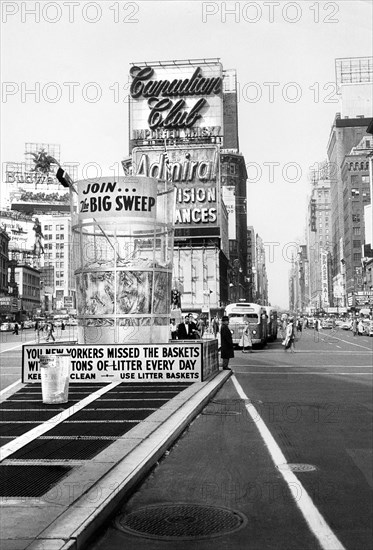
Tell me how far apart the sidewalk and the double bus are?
101 ft

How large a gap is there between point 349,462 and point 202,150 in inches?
3120

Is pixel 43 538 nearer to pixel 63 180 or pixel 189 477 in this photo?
pixel 189 477

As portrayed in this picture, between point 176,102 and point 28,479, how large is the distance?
8325 centimetres

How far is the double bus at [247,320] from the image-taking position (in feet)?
132

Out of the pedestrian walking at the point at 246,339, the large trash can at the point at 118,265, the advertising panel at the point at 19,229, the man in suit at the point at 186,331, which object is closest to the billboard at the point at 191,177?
the pedestrian walking at the point at 246,339

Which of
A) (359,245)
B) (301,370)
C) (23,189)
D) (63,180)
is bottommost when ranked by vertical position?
(301,370)

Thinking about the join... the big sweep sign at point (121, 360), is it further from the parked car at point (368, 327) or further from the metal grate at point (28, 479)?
the parked car at point (368, 327)

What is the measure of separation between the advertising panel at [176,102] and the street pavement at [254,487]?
7521 centimetres

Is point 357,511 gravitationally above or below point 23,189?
below

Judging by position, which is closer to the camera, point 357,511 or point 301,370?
point 357,511

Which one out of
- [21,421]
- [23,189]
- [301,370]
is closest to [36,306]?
[23,189]

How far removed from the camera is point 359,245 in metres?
168

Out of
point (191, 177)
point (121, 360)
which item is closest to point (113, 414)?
point (121, 360)

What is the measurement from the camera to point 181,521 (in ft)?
18.8
